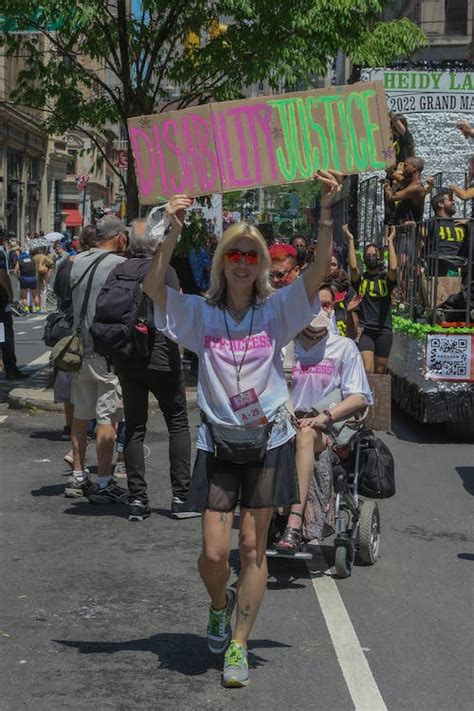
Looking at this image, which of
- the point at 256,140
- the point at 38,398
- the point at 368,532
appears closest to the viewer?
the point at 256,140

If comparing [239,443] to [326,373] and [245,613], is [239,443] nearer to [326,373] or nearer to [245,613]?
[245,613]

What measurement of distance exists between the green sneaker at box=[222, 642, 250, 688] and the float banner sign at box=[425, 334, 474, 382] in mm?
6782

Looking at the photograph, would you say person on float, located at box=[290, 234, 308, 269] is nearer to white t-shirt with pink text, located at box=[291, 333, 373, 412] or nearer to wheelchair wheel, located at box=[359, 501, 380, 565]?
A: white t-shirt with pink text, located at box=[291, 333, 373, 412]

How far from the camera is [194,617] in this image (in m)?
6.06

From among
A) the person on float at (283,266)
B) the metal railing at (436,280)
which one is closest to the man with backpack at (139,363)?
the person on float at (283,266)

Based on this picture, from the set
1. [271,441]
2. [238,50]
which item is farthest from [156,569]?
[238,50]

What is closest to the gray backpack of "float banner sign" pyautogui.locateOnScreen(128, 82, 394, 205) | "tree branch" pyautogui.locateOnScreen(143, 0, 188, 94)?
"float banner sign" pyautogui.locateOnScreen(128, 82, 394, 205)

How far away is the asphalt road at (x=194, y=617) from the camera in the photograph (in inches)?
197

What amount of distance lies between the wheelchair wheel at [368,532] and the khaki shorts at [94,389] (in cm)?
231

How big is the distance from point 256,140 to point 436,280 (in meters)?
6.66

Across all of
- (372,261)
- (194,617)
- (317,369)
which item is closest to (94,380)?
(317,369)

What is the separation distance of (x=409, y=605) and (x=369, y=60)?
9.83m

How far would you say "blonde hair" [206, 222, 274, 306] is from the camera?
5.17 meters

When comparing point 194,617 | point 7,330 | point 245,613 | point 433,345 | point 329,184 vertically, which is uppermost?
point 329,184
